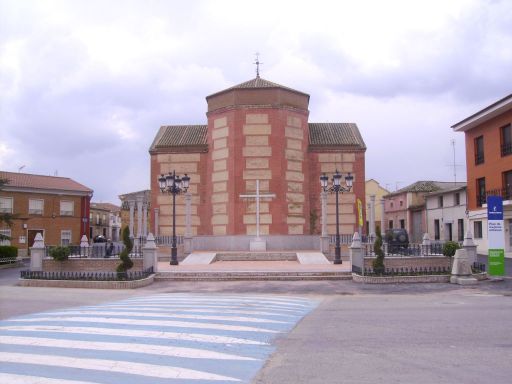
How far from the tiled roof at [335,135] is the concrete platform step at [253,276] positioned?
17.4 m

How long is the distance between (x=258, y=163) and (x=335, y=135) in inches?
277

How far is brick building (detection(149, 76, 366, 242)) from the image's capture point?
33.5 metres

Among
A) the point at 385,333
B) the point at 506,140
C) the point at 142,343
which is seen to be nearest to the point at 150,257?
the point at 142,343

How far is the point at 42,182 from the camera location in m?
46.9

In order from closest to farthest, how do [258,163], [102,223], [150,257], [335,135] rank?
[150,257], [258,163], [335,135], [102,223]

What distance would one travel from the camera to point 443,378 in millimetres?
5711

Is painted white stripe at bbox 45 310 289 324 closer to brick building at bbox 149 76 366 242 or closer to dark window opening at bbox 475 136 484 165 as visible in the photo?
brick building at bbox 149 76 366 242

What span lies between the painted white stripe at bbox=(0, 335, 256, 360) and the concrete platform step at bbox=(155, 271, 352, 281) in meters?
11.8

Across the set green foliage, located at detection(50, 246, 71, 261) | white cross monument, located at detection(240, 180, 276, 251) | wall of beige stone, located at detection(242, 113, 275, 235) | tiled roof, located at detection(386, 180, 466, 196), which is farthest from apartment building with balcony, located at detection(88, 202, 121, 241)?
green foliage, located at detection(50, 246, 71, 261)

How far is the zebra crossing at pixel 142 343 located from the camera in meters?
5.80

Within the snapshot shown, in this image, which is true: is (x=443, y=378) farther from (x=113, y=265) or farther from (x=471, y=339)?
(x=113, y=265)

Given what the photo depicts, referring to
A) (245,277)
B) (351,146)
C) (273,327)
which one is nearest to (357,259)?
(245,277)

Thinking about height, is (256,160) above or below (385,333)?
above

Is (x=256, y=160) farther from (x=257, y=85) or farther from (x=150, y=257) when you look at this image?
(x=150, y=257)
